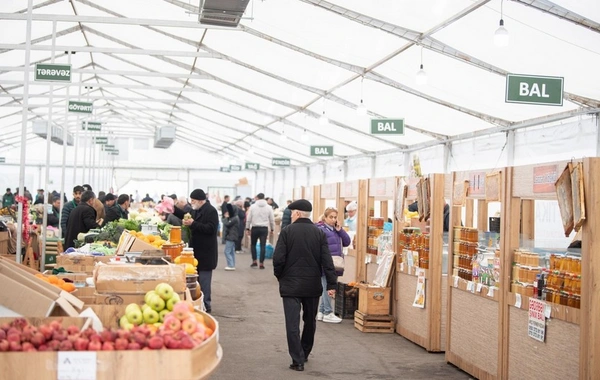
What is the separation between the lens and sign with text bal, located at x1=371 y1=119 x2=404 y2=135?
15.2 meters

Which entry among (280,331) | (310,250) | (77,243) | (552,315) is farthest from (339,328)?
(552,315)

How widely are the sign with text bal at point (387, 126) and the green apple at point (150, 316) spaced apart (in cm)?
1142

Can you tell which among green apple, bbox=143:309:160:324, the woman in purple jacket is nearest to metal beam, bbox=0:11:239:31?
the woman in purple jacket

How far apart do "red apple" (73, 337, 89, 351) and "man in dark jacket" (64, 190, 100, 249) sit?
8122mm

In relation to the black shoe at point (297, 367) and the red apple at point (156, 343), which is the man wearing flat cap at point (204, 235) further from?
the red apple at point (156, 343)

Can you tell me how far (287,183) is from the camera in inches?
1550

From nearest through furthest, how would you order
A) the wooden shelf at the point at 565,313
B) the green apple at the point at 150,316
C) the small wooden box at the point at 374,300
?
the green apple at the point at 150,316, the wooden shelf at the point at 565,313, the small wooden box at the point at 374,300

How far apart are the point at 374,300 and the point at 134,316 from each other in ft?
20.0

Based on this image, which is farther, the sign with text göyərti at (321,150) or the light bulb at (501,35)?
the sign with text göyərti at (321,150)

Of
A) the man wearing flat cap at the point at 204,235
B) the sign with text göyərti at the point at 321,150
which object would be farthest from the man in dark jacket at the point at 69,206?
the sign with text göyərti at the point at 321,150

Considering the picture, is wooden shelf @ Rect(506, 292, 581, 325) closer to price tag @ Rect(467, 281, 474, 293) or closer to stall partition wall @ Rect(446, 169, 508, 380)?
stall partition wall @ Rect(446, 169, 508, 380)

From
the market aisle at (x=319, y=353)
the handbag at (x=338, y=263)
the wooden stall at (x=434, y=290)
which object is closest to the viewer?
the market aisle at (x=319, y=353)

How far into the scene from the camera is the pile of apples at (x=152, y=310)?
413 cm

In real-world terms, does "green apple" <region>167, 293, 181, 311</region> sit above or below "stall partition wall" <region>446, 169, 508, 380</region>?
above
